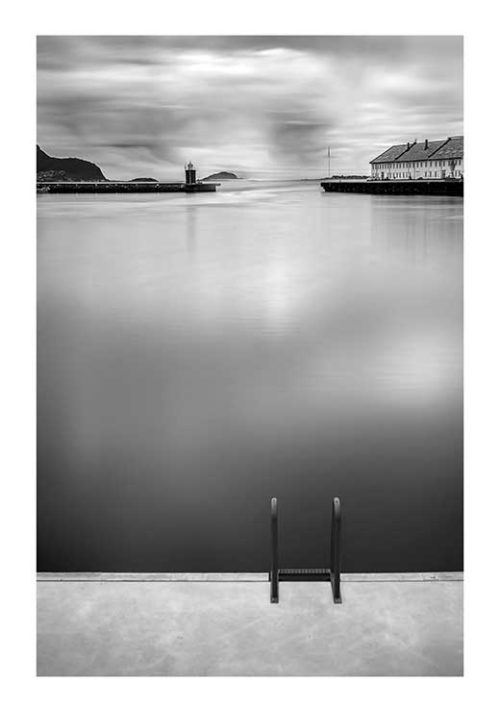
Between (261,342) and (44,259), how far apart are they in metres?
1.65

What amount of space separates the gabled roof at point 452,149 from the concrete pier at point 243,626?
2.71m

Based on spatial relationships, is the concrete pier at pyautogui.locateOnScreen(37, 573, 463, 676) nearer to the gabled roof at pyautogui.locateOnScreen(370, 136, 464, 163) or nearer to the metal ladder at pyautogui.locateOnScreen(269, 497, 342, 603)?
the metal ladder at pyautogui.locateOnScreen(269, 497, 342, 603)

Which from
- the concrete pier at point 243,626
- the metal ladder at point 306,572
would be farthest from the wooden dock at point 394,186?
the concrete pier at point 243,626

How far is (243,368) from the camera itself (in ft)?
17.3

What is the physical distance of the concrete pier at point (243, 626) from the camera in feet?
11.2

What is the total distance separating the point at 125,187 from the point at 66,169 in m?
0.42

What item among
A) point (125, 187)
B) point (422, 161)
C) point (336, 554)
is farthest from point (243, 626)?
point (422, 161)

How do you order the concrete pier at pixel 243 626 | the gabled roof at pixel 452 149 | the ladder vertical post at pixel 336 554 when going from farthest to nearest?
the gabled roof at pixel 452 149, the ladder vertical post at pixel 336 554, the concrete pier at pixel 243 626

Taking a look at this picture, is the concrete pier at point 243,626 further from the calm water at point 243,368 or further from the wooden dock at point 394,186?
the wooden dock at point 394,186

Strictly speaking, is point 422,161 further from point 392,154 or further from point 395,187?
point 395,187

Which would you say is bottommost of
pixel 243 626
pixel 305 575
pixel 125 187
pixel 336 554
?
pixel 243 626

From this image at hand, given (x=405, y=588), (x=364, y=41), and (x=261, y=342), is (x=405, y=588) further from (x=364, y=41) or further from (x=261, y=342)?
(x=364, y=41)

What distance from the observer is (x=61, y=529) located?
4.85 metres
